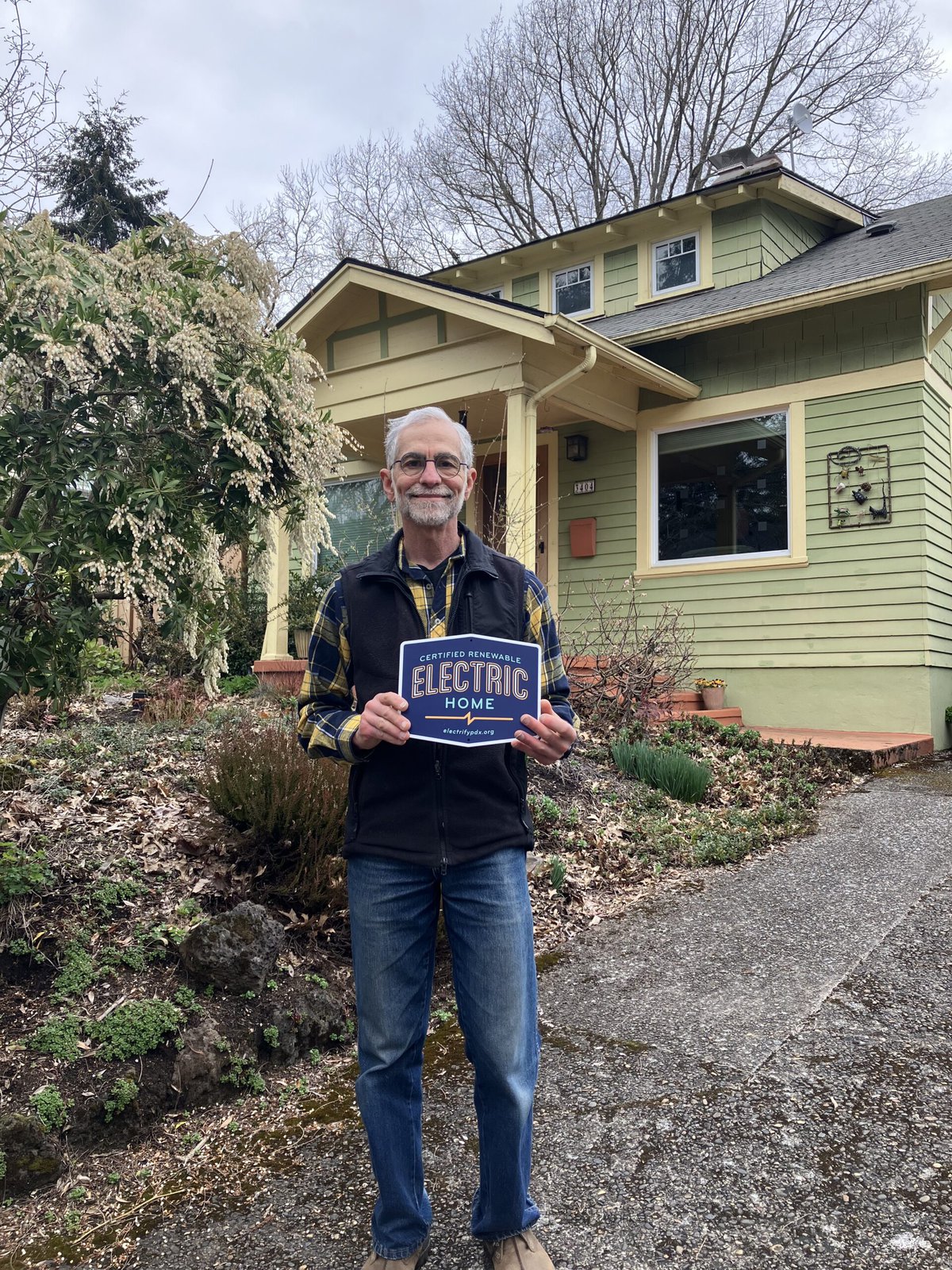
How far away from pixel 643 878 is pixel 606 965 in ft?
3.89

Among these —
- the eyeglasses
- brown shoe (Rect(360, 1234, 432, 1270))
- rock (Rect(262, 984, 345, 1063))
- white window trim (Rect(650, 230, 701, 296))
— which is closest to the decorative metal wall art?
white window trim (Rect(650, 230, 701, 296))

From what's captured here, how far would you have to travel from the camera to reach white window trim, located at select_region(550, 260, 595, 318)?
1177 cm

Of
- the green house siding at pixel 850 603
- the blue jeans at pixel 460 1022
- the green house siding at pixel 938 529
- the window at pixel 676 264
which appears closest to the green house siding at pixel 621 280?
the window at pixel 676 264

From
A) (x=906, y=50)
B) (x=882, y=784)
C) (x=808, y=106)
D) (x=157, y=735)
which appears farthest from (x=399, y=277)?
(x=906, y=50)

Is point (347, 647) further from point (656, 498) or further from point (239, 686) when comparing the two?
point (656, 498)

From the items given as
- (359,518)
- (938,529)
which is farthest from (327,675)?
(359,518)

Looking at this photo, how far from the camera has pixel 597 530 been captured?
1025 centimetres

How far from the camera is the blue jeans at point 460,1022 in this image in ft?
6.01

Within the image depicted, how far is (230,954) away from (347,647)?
4.68 feet

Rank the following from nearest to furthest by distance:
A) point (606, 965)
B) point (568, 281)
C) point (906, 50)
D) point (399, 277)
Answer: point (606, 965), point (399, 277), point (568, 281), point (906, 50)

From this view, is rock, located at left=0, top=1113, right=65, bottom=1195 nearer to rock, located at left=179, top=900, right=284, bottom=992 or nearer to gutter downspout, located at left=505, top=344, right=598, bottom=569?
rock, located at left=179, top=900, right=284, bottom=992

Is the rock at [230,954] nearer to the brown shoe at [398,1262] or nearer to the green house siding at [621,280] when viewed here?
the brown shoe at [398,1262]

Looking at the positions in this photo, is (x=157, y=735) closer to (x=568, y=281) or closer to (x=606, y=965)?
A: (x=606, y=965)

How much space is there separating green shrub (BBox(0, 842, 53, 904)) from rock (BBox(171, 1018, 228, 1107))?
78 centimetres
